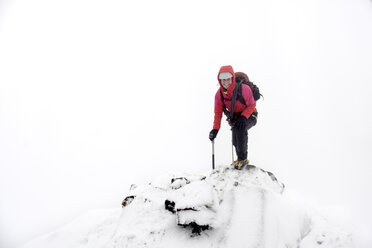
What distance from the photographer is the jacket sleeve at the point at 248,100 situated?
198 inches

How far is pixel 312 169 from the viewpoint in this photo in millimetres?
16062

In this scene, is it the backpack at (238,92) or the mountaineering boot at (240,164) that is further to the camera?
the mountaineering boot at (240,164)

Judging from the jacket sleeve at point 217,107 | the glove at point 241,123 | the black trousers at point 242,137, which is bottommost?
the black trousers at point 242,137

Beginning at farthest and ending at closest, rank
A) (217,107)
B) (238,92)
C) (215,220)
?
(217,107) < (238,92) < (215,220)

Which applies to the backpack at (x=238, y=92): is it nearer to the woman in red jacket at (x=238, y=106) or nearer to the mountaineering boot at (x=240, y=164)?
the woman in red jacket at (x=238, y=106)

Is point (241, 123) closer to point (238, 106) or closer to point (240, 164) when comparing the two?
point (238, 106)

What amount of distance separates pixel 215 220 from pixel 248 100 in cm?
256

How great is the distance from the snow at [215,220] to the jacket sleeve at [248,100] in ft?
4.36

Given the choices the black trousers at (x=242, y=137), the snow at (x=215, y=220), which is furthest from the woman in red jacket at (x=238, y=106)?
the snow at (x=215, y=220)

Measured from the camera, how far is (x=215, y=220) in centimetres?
351

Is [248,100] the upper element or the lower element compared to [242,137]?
upper

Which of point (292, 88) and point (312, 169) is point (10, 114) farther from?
point (312, 169)

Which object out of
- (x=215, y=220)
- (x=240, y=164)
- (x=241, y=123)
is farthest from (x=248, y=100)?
(x=215, y=220)

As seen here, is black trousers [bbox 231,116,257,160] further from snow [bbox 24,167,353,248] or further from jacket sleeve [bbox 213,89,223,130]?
snow [bbox 24,167,353,248]
